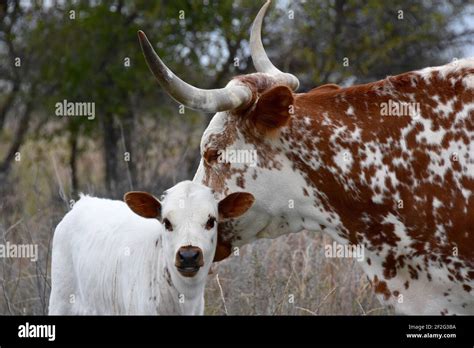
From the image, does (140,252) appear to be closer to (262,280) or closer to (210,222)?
(210,222)

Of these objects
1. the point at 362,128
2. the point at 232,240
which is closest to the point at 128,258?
the point at 232,240

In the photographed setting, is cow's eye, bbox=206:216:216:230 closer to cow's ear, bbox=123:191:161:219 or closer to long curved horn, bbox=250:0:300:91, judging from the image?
cow's ear, bbox=123:191:161:219

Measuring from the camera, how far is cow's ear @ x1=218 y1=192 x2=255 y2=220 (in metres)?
5.38

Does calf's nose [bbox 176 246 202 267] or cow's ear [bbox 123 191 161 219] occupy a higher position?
cow's ear [bbox 123 191 161 219]

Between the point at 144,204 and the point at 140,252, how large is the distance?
0.52 meters

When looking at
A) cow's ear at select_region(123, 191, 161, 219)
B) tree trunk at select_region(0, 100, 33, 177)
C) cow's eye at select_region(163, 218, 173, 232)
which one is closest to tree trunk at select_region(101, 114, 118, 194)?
tree trunk at select_region(0, 100, 33, 177)

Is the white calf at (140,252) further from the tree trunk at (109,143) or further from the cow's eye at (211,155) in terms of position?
the tree trunk at (109,143)

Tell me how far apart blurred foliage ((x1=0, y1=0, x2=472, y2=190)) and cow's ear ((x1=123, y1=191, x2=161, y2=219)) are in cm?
688

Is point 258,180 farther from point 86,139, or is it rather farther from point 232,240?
point 86,139

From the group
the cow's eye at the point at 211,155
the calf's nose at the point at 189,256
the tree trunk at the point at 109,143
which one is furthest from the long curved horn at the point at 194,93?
the tree trunk at the point at 109,143

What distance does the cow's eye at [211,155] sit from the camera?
5570 millimetres

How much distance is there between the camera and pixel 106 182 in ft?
41.0

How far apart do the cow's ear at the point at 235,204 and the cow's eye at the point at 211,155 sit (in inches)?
11.4
